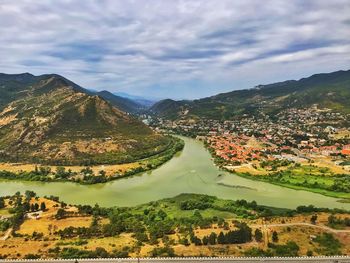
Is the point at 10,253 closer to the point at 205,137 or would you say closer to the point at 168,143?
the point at 168,143

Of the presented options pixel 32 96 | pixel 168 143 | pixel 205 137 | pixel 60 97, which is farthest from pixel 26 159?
pixel 32 96

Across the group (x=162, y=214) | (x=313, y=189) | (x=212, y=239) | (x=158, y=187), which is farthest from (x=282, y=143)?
(x=212, y=239)

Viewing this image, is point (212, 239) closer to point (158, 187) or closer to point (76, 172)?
point (158, 187)

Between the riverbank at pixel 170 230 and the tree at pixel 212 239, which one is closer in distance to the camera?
the riverbank at pixel 170 230

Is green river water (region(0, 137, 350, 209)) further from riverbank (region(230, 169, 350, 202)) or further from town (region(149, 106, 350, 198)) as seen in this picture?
town (region(149, 106, 350, 198))

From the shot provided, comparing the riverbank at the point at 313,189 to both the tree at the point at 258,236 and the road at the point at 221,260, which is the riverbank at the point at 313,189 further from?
the road at the point at 221,260

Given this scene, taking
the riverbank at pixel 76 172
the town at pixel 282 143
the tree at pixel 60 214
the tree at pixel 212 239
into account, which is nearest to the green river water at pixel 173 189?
the riverbank at pixel 76 172
